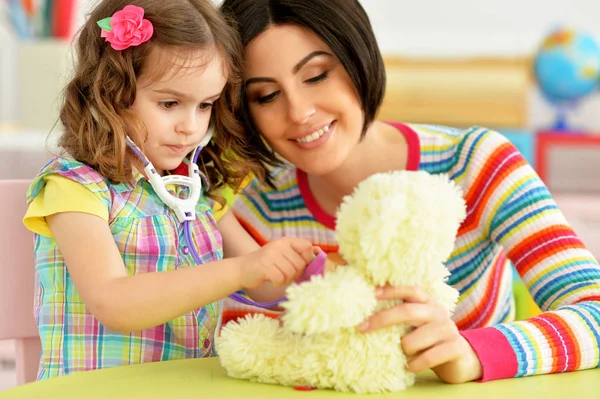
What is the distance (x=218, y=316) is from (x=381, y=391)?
18.7 inches

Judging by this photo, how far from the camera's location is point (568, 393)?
0.91 metres

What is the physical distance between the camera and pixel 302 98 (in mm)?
1300

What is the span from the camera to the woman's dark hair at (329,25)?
1296 mm

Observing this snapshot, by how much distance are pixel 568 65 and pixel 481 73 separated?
40 centimetres

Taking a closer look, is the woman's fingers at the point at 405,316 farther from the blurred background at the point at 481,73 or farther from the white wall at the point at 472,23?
the white wall at the point at 472,23

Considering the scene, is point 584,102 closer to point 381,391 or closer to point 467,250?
point 467,250

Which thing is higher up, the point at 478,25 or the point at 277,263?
the point at 478,25

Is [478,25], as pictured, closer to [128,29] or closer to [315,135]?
[315,135]

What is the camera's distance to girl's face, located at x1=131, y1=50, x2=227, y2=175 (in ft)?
3.80

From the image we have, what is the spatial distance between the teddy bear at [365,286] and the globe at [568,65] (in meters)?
2.91

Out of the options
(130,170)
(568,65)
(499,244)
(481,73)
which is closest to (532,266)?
(499,244)

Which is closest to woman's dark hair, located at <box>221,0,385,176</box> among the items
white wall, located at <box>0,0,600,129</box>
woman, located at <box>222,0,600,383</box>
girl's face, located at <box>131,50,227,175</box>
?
woman, located at <box>222,0,600,383</box>

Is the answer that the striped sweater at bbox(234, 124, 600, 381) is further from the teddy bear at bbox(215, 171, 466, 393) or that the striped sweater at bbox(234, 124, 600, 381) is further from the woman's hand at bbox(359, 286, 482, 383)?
the teddy bear at bbox(215, 171, 466, 393)

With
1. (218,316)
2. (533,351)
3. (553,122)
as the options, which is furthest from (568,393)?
(553,122)
